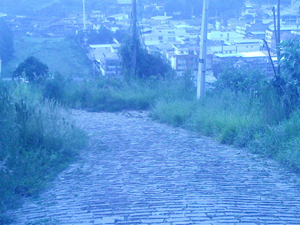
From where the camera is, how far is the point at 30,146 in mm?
7738

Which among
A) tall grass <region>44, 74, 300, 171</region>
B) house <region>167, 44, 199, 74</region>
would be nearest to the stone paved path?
tall grass <region>44, 74, 300, 171</region>

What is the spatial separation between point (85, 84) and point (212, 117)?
840cm

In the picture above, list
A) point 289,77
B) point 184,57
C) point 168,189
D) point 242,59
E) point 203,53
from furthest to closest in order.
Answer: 1. point 184,57
2. point 242,59
3. point 203,53
4. point 289,77
5. point 168,189

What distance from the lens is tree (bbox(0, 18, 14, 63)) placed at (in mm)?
17438

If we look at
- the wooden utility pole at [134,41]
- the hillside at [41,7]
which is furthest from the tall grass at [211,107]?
the hillside at [41,7]

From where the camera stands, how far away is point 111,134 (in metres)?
10.7

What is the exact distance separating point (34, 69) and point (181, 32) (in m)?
7.13

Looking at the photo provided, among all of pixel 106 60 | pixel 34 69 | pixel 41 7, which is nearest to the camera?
pixel 34 69

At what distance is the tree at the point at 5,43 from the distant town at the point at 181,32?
8.41 ft

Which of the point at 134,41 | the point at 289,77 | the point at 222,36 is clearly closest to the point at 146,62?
the point at 134,41

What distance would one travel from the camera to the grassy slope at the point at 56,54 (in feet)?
63.6

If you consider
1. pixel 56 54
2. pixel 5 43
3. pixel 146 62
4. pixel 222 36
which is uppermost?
pixel 222 36

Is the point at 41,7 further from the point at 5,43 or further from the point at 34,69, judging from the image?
the point at 34,69

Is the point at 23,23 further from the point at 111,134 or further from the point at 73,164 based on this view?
the point at 73,164
